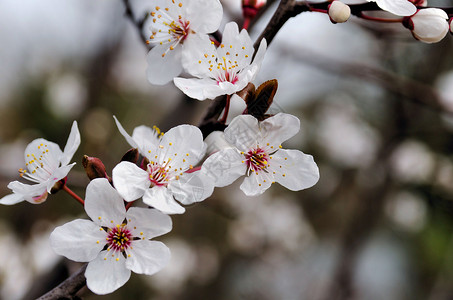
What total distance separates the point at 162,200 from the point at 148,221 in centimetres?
5

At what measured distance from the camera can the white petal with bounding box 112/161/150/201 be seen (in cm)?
59

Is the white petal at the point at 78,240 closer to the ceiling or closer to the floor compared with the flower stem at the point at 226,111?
closer to the floor

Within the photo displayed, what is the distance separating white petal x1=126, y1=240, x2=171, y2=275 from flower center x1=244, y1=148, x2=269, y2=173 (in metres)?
0.19

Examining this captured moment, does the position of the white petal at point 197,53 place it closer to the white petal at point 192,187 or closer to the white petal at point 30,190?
the white petal at point 192,187

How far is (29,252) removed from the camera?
Answer: 1910mm

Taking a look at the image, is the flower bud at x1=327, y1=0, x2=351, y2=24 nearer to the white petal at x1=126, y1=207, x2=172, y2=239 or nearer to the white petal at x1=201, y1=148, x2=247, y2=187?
the white petal at x1=201, y1=148, x2=247, y2=187

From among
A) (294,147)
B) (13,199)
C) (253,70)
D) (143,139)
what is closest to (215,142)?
(143,139)

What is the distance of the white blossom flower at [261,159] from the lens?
0.63 metres

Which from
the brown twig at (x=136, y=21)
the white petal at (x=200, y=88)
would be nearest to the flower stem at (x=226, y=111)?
the white petal at (x=200, y=88)

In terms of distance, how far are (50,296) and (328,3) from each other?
24.8 inches

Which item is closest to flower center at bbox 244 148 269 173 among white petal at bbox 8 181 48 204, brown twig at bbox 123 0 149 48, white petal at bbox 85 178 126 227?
white petal at bbox 85 178 126 227

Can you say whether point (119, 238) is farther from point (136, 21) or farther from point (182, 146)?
point (136, 21)

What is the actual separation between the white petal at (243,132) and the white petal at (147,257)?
19 cm

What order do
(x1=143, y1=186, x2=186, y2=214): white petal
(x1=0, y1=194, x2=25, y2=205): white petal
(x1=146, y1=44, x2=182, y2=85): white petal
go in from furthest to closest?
(x1=146, y1=44, x2=182, y2=85): white petal
(x1=0, y1=194, x2=25, y2=205): white petal
(x1=143, y1=186, x2=186, y2=214): white petal
